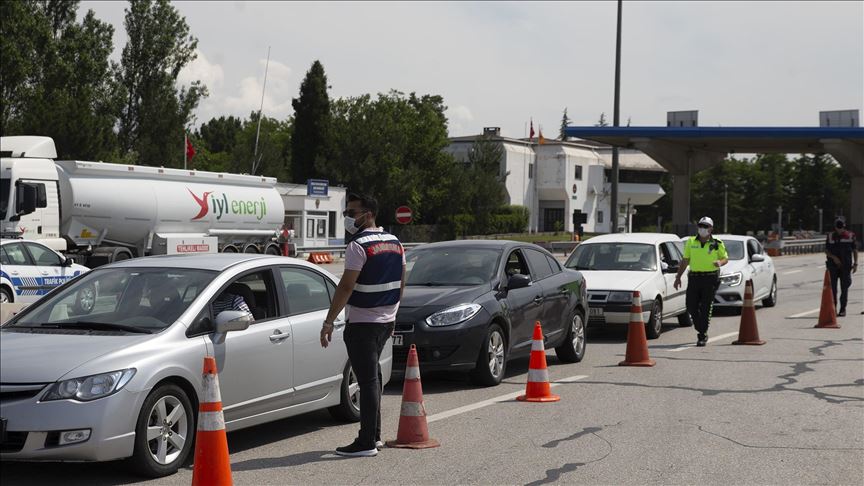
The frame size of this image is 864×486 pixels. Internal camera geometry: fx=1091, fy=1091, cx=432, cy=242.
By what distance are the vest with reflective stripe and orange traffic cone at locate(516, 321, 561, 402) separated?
2933 millimetres

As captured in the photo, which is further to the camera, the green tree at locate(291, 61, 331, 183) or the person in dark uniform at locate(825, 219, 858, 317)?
the green tree at locate(291, 61, 331, 183)

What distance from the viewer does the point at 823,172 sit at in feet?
486

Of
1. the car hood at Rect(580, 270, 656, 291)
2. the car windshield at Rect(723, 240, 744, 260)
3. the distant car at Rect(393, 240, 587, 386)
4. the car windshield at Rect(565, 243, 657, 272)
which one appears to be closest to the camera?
the distant car at Rect(393, 240, 587, 386)

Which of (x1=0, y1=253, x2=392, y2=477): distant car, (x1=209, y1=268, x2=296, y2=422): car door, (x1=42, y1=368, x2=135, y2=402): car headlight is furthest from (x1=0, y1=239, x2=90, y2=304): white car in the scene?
(x1=42, y1=368, x2=135, y2=402): car headlight

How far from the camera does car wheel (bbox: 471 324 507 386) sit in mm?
11164

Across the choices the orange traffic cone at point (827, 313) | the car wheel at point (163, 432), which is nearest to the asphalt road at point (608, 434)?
the car wheel at point (163, 432)

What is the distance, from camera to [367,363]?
7547mm

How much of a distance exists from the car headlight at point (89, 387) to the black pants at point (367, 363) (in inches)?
64.0

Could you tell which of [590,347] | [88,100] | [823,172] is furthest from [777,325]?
[823,172]

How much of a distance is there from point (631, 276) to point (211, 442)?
38.5ft

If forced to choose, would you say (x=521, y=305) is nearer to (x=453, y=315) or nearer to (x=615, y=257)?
(x=453, y=315)

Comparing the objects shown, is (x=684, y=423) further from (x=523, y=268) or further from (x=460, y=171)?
(x=460, y=171)

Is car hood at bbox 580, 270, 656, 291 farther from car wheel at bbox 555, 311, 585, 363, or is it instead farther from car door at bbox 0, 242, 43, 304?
car door at bbox 0, 242, 43, 304

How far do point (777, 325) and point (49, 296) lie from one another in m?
14.5
